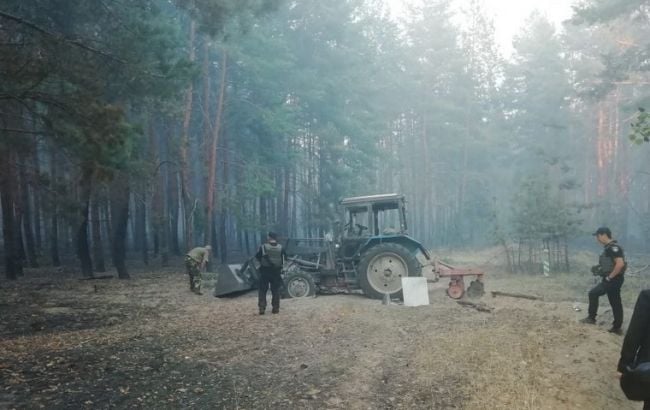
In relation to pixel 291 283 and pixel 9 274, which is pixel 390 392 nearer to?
pixel 291 283

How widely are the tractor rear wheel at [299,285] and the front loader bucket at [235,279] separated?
1.00 m

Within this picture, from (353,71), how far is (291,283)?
60.6ft

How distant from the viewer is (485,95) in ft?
131

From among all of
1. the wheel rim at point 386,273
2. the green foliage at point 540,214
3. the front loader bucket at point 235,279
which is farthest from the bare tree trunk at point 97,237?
the green foliage at point 540,214

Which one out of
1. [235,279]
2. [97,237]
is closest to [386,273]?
[235,279]

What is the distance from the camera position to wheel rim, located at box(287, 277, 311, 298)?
11773 millimetres

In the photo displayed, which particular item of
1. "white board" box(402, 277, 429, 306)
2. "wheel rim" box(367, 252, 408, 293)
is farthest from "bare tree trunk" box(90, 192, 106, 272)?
"white board" box(402, 277, 429, 306)

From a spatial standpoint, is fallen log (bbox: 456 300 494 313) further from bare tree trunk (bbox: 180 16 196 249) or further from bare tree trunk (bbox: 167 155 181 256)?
bare tree trunk (bbox: 167 155 181 256)

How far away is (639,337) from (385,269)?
855cm

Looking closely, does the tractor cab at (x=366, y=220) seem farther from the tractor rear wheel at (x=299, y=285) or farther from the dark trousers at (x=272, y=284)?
the dark trousers at (x=272, y=284)

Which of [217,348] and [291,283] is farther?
[291,283]

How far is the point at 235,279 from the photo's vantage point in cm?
1223

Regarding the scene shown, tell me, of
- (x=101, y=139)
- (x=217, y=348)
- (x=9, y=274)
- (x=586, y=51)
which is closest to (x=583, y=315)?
(x=217, y=348)

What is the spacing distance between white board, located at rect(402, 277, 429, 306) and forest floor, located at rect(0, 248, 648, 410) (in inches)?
12.7
